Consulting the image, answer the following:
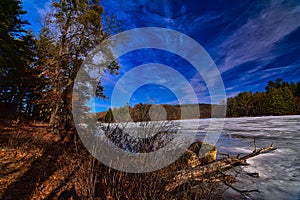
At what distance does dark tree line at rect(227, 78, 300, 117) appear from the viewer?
2047 inches

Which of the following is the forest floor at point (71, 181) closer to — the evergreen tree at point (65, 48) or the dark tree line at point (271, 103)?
the evergreen tree at point (65, 48)

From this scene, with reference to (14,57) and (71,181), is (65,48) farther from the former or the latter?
(71,181)

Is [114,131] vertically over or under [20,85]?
under

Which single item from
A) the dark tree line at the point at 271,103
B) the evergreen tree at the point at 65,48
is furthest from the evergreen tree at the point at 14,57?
the dark tree line at the point at 271,103

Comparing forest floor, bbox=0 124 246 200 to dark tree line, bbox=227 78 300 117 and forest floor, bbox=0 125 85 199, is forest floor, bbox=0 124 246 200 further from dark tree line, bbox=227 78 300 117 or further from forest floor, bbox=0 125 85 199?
dark tree line, bbox=227 78 300 117

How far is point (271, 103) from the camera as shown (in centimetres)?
→ 5500

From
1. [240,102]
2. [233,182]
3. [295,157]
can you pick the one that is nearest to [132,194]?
[233,182]

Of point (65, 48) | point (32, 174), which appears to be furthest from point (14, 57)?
point (32, 174)

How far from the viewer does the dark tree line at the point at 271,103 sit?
171 ft

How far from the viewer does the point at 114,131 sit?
348 cm

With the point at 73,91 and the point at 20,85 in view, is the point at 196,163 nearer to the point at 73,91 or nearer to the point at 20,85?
the point at 73,91

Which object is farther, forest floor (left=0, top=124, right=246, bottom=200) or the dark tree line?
the dark tree line

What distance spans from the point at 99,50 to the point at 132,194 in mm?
9356

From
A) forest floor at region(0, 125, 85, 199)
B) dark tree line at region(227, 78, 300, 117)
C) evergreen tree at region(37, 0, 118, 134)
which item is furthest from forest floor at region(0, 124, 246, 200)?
dark tree line at region(227, 78, 300, 117)
